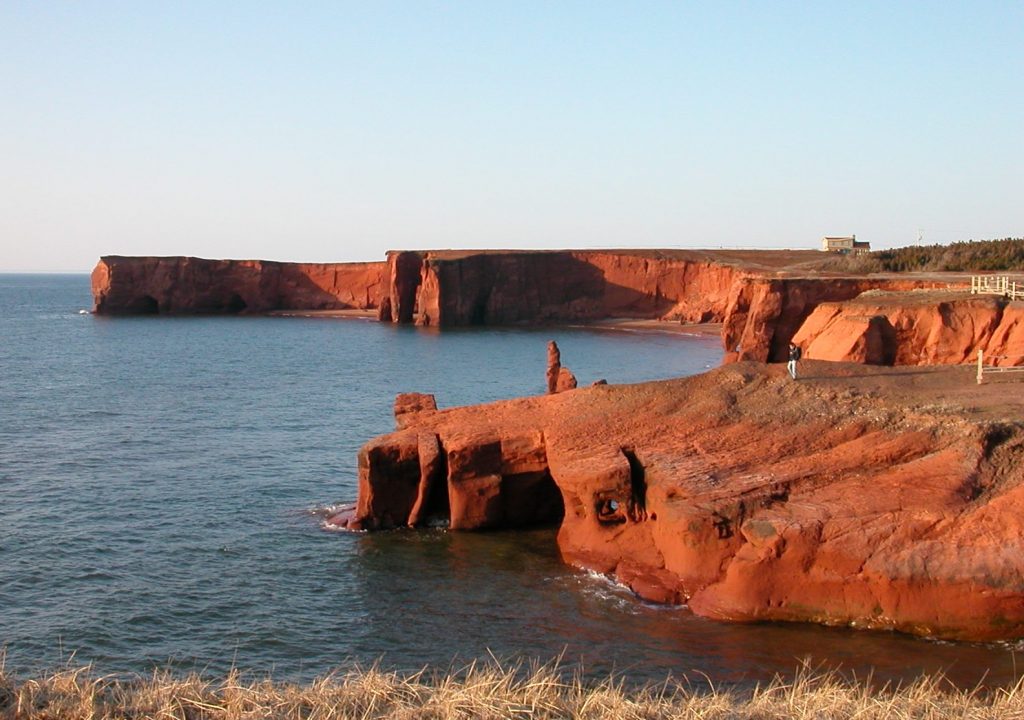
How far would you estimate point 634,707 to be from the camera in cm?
1170

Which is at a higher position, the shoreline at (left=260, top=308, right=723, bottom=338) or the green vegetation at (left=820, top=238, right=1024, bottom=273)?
the green vegetation at (left=820, top=238, right=1024, bottom=273)

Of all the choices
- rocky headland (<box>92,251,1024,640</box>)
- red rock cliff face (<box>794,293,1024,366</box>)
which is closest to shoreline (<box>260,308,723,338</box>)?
red rock cliff face (<box>794,293,1024,366</box>)

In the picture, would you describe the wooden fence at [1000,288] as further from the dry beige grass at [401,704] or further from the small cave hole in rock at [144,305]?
the small cave hole in rock at [144,305]

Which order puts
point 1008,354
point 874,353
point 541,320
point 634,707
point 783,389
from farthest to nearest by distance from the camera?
point 541,320 → point 874,353 → point 1008,354 → point 783,389 → point 634,707

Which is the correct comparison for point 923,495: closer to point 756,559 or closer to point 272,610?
point 756,559

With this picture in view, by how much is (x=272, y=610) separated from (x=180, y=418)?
25.5 m

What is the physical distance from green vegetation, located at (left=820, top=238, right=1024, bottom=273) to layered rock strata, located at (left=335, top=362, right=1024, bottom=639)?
4262cm

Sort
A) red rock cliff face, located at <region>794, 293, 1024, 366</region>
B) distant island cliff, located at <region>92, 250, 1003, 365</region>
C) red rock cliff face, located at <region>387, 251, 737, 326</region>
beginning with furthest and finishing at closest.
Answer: red rock cliff face, located at <region>387, 251, 737, 326</region>, distant island cliff, located at <region>92, 250, 1003, 365</region>, red rock cliff face, located at <region>794, 293, 1024, 366</region>

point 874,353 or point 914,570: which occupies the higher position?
point 874,353

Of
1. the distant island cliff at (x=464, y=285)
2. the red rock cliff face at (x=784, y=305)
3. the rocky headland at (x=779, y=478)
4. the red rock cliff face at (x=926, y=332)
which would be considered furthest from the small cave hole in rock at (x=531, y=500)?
the distant island cliff at (x=464, y=285)

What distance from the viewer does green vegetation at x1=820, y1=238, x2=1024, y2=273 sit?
216 feet

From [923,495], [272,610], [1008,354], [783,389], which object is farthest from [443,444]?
[1008,354]

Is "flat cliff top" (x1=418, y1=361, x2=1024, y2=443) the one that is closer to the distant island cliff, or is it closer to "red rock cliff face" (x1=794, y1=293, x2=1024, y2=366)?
"red rock cliff face" (x1=794, y1=293, x2=1024, y2=366)

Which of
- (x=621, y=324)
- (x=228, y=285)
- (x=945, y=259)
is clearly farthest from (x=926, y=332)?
(x=228, y=285)
